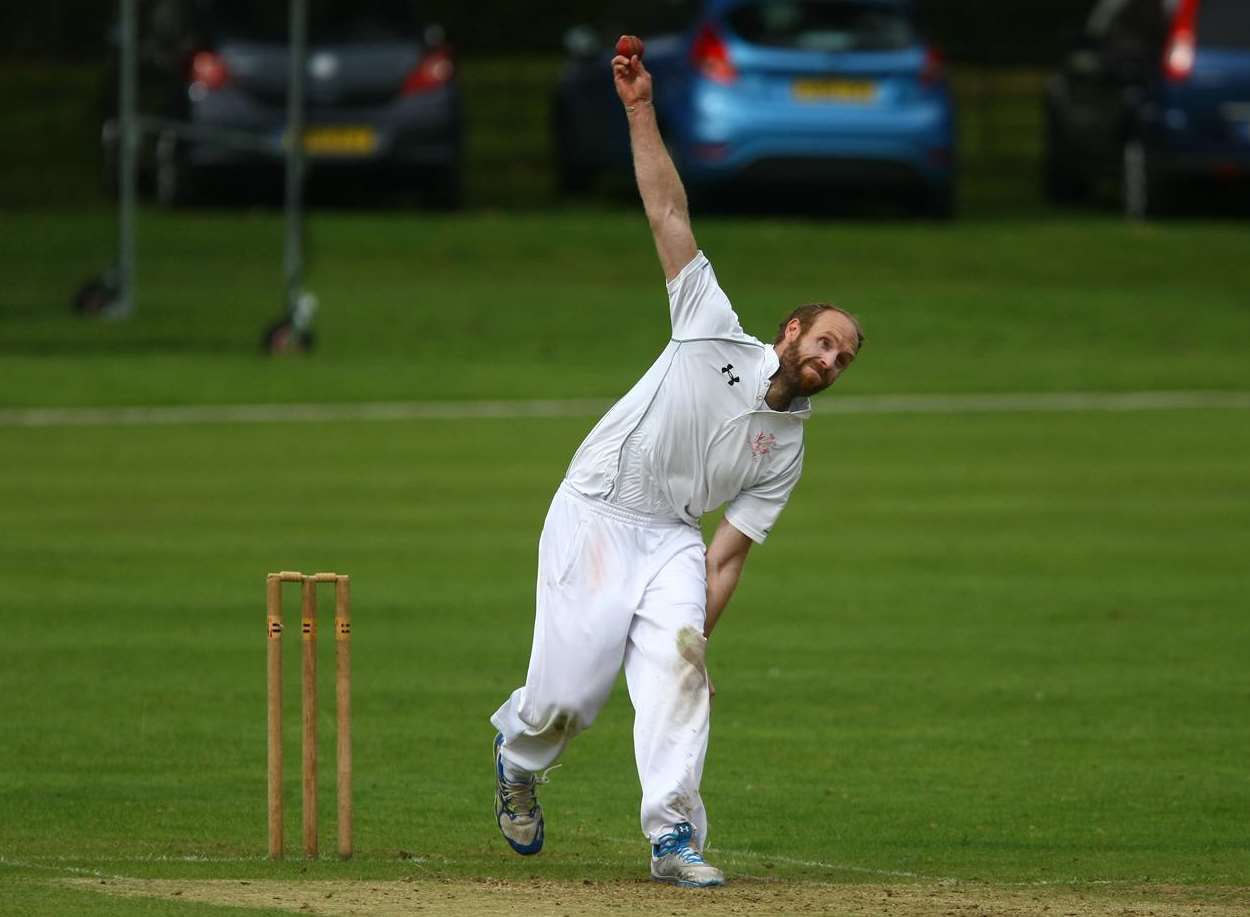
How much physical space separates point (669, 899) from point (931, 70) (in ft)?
62.0

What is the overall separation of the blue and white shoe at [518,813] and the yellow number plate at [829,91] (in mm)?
17557

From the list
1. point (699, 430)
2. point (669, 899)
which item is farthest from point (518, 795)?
point (699, 430)

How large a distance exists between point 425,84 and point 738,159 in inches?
116

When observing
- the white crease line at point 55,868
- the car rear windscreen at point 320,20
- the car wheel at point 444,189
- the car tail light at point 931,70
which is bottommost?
the white crease line at point 55,868

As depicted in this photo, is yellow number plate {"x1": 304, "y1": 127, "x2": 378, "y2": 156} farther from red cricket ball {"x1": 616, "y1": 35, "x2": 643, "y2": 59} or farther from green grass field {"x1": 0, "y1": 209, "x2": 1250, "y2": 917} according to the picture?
red cricket ball {"x1": 616, "y1": 35, "x2": 643, "y2": 59}

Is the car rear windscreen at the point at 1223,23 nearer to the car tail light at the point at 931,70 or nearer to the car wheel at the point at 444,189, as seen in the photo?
the car tail light at the point at 931,70

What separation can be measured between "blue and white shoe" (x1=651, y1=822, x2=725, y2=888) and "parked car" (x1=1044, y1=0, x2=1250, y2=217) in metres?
18.8

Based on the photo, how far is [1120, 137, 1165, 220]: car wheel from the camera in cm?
2714

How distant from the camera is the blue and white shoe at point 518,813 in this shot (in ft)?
27.8

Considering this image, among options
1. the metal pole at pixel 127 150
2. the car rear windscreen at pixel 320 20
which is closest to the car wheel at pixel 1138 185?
the car rear windscreen at pixel 320 20

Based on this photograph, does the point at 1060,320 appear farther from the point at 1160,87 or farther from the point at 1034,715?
the point at 1034,715

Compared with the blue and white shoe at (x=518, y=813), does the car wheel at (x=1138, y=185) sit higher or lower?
higher

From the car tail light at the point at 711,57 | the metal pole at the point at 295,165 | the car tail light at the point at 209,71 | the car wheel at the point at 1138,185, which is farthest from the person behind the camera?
the car wheel at the point at 1138,185

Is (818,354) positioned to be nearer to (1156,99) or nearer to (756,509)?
(756,509)
